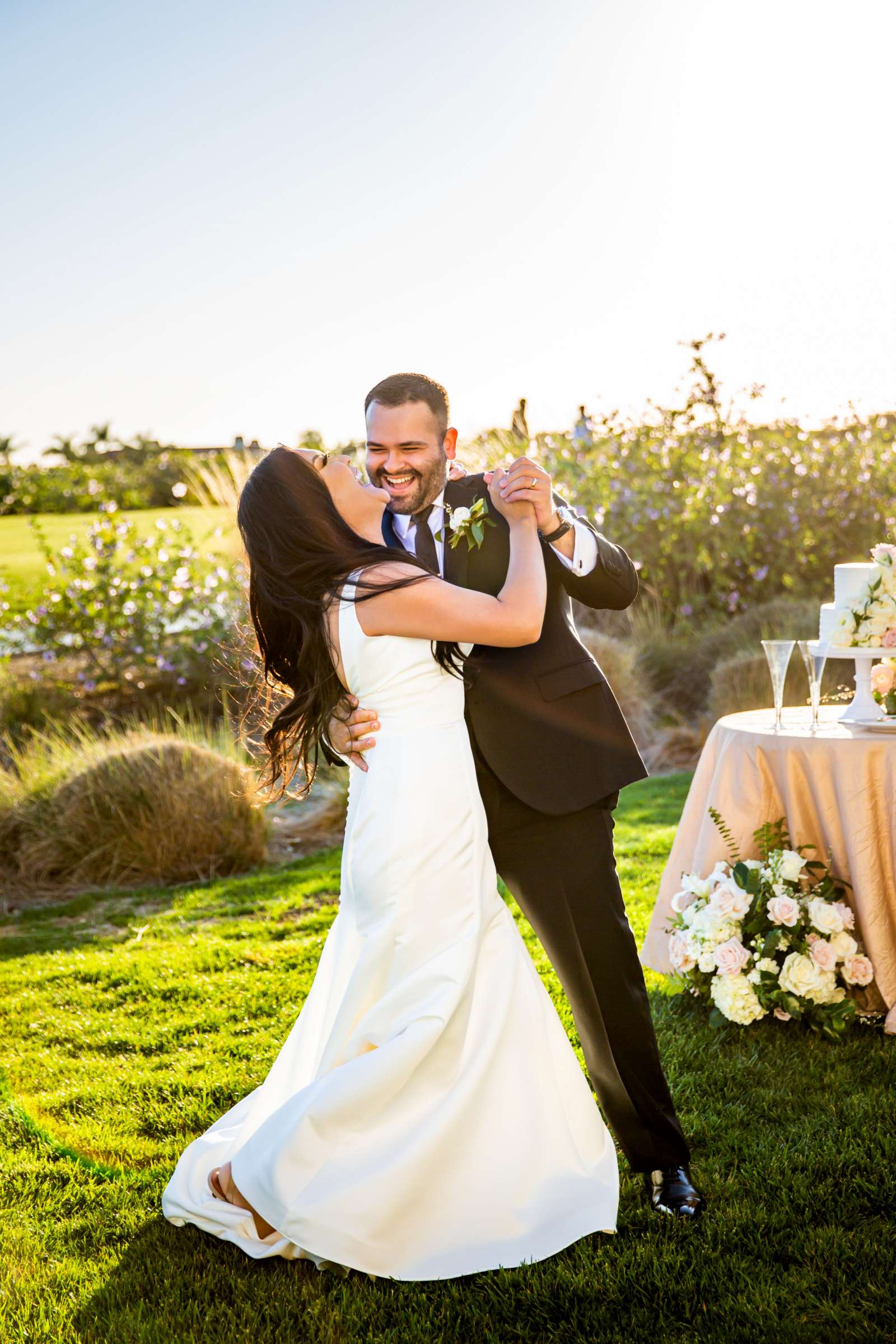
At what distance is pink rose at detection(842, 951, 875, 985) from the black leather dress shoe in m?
1.22

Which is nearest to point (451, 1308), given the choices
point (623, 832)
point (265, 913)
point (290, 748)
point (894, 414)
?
point (290, 748)

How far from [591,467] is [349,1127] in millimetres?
10157

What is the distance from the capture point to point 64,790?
6.92 m

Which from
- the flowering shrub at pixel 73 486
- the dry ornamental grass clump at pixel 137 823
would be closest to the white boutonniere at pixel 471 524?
the dry ornamental grass clump at pixel 137 823

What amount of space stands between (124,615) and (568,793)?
7956mm

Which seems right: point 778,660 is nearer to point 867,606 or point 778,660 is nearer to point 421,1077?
point 867,606

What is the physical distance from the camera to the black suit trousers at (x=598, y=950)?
2857 mm

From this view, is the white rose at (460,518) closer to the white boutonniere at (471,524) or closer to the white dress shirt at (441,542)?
the white boutonniere at (471,524)

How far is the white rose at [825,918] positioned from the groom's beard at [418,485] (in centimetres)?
199

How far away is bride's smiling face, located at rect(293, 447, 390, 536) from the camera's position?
2.95 m

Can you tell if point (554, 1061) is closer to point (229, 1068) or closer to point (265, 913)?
point (229, 1068)

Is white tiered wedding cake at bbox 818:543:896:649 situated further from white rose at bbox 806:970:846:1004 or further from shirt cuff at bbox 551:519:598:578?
shirt cuff at bbox 551:519:598:578

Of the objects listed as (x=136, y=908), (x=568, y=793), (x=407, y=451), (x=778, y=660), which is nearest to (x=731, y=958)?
(x=778, y=660)

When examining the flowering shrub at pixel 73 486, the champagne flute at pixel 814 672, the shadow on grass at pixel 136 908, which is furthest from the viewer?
the flowering shrub at pixel 73 486
